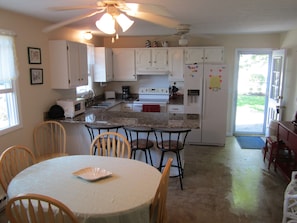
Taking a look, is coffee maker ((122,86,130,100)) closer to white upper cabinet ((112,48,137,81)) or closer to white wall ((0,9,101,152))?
white upper cabinet ((112,48,137,81))

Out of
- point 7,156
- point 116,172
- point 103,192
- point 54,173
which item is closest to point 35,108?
point 7,156

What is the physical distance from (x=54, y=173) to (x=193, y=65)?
12.2 ft

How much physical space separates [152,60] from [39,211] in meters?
4.64

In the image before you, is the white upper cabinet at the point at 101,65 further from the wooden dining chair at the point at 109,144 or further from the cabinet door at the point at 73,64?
the wooden dining chair at the point at 109,144

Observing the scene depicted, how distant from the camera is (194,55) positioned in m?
5.59

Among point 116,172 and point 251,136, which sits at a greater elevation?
point 116,172

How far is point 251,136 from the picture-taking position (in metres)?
6.03

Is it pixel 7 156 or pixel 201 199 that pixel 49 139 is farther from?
pixel 201 199

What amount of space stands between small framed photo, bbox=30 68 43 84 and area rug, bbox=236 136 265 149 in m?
4.05

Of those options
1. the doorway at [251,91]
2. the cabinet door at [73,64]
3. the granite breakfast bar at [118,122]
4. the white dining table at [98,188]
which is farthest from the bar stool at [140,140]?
the doorway at [251,91]

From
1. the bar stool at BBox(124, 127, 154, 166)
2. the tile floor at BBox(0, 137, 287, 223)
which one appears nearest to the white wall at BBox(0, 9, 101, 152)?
the tile floor at BBox(0, 137, 287, 223)

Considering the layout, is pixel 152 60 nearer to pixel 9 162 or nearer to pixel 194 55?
pixel 194 55

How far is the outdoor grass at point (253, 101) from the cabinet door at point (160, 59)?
1971 millimetres

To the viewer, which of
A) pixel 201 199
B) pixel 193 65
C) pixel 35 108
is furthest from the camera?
pixel 193 65
